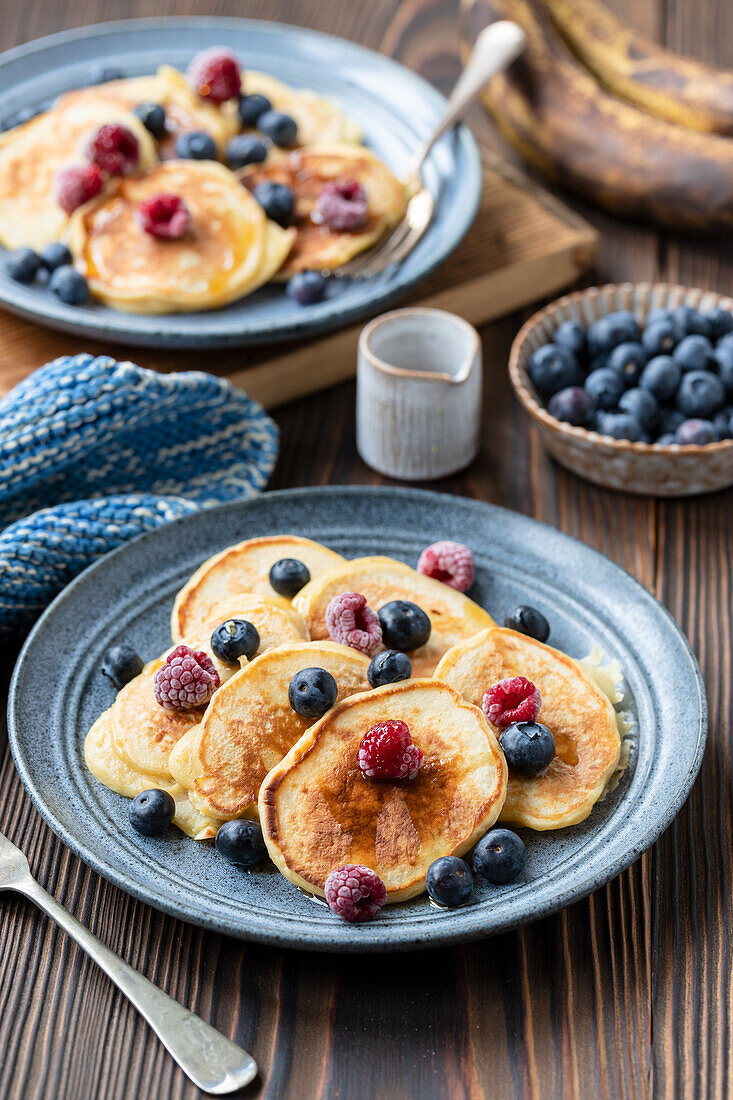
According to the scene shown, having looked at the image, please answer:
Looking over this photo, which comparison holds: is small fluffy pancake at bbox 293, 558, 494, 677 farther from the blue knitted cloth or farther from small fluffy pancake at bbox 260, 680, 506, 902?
the blue knitted cloth

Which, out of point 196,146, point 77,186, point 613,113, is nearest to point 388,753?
point 77,186

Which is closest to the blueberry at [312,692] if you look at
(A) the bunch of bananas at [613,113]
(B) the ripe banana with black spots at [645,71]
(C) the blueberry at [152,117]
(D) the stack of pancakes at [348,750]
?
(D) the stack of pancakes at [348,750]

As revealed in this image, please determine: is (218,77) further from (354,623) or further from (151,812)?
(151,812)

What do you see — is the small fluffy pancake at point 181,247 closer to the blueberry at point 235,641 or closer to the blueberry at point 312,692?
the blueberry at point 235,641

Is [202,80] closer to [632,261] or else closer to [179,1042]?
[632,261]

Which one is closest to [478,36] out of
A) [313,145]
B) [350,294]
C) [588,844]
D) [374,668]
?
[313,145]
